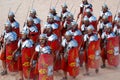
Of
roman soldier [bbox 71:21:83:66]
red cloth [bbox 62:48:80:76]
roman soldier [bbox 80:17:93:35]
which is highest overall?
roman soldier [bbox 80:17:93:35]

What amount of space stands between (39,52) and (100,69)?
2.77 m

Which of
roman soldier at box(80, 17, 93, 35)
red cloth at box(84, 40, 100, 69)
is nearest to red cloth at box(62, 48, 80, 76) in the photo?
red cloth at box(84, 40, 100, 69)

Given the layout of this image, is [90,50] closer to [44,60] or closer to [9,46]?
[44,60]

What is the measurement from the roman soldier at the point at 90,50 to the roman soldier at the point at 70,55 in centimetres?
65

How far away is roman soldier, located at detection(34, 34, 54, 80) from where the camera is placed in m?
9.04

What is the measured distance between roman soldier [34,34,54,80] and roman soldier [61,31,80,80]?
91 cm

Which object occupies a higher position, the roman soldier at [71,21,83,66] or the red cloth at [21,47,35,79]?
the roman soldier at [71,21,83,66]

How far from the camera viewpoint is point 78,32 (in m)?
10.8

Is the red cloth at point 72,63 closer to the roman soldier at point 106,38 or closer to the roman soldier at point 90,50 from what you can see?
the roman soldier at point 90,50

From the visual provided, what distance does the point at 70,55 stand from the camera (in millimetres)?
9922

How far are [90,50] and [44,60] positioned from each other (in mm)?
1950

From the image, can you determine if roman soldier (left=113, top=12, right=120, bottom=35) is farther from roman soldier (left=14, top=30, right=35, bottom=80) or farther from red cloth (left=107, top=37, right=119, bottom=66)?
roman soldier (left=14, top=30, right=35, bottom=80)

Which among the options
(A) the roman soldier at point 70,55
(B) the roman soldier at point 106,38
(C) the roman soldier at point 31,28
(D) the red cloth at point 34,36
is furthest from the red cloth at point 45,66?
(B) the roman soldier at point 106,38

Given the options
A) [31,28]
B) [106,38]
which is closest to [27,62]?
[31,28]
